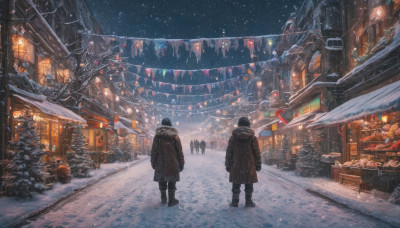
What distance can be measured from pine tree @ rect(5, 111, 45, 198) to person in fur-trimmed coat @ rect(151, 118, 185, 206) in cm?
429

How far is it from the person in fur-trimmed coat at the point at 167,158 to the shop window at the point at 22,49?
346 inches

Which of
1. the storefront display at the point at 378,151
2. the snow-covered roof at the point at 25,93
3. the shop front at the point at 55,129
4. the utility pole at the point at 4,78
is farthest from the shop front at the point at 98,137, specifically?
the storefront display at the point at 378,151

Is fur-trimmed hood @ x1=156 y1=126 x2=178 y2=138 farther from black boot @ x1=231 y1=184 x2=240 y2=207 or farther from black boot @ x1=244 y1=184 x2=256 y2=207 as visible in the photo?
black boot @ x1=244 y1=184 x2=256 y2=207

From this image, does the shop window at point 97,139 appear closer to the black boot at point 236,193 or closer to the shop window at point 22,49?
the shop window at point 22,49

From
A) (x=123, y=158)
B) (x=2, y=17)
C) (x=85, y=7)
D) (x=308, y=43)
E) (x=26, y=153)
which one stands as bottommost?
(x=123, y=158)

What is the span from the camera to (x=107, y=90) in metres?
28.3

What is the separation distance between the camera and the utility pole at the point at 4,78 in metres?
8.12

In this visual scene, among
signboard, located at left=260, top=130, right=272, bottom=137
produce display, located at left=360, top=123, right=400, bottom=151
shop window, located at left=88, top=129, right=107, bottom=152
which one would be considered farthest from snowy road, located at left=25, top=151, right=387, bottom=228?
signboard, located at left=260, top=130, right=272, bottom=137

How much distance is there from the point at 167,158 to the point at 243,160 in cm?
191

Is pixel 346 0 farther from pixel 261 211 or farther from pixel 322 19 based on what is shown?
pixel 261 211

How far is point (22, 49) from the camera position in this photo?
11539mm

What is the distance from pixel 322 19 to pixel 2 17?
17303 mm

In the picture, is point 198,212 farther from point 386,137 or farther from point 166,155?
point 386,137

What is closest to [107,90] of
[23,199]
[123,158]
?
[123,158]
